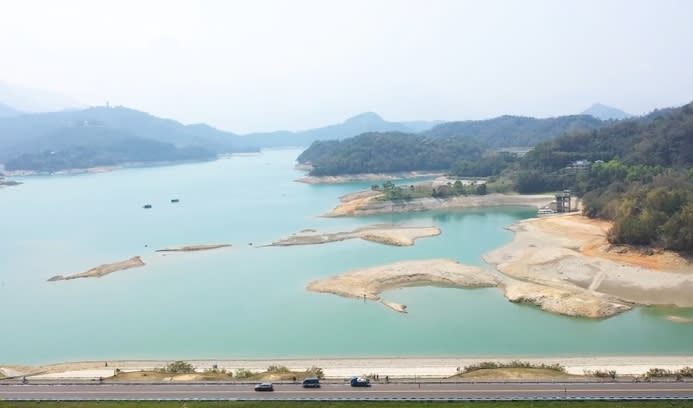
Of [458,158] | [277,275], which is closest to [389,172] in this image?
[458,158]

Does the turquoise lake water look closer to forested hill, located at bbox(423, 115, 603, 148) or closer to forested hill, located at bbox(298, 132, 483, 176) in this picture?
forested hill, located at bbox(298, 132, 483, 176)

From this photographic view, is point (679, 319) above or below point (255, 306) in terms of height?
above

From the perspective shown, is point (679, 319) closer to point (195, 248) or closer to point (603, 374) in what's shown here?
Answer: point (603, 374)

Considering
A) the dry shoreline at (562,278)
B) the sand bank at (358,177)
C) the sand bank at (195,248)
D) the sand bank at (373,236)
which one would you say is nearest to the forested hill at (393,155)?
the sand bank at (358,177)

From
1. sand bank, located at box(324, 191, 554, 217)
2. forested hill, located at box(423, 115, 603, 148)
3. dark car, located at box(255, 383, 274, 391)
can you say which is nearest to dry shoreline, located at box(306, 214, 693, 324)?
dark car, located at box(255, 383, 274, 391)

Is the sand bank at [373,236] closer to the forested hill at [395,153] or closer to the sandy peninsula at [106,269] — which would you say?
the sandy peninsula at [106,269]

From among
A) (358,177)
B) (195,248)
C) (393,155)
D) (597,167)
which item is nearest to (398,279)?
(195,248)

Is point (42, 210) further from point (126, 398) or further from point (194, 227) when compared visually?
point (126, 398)
